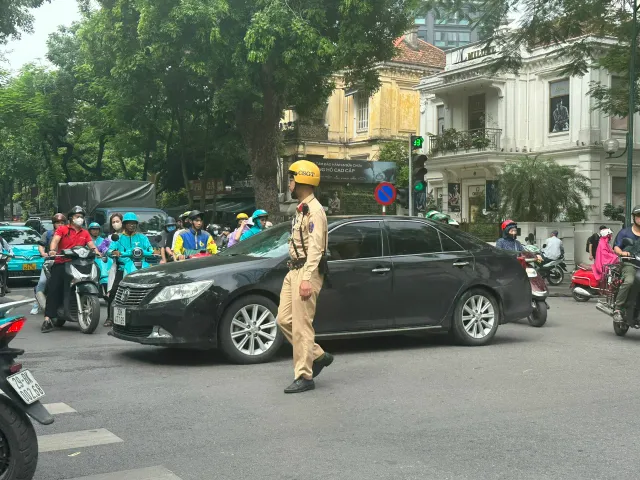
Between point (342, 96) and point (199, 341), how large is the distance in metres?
35.3

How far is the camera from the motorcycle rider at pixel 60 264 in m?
11.3

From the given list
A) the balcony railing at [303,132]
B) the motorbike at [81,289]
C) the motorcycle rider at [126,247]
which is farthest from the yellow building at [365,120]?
the motorbike at [81,289]

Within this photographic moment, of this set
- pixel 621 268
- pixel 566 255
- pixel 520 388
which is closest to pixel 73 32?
pixel 566 255

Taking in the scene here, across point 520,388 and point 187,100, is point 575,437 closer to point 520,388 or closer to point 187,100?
point 520,388

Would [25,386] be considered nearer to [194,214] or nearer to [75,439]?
[75,439]

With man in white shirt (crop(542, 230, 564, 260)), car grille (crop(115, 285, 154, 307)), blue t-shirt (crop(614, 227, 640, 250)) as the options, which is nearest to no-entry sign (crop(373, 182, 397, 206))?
man in white shirt (crop(542, 230, 564, 260))

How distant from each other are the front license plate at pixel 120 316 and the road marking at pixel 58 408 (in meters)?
1.85

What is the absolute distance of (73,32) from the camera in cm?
3962

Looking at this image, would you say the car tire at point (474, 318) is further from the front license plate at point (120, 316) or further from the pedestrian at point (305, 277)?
the front license plate at point (120, 316)

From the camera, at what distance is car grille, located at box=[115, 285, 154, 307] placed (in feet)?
26.9

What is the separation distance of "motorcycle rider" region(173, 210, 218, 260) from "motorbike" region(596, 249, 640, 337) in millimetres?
5730

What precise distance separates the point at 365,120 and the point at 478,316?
1278 inches

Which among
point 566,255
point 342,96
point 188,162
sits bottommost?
point 566,255

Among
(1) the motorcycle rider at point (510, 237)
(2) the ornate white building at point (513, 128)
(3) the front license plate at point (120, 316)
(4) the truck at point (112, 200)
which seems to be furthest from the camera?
(2) the ornate white building at point (513, 128)
